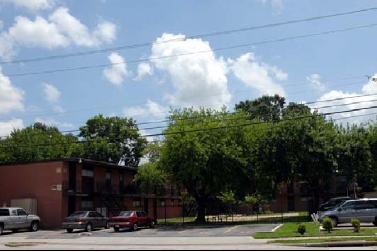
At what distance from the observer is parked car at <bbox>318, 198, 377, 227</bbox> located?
3092cm

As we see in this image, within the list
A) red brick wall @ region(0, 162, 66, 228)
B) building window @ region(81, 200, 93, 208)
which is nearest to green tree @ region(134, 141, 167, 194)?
building window @ region(81, 200, 93, 208)

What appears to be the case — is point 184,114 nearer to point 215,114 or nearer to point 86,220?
point 215,114

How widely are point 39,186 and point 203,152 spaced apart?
14.7m

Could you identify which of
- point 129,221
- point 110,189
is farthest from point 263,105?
point 129,221

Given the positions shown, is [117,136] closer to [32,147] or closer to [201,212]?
[32,147]

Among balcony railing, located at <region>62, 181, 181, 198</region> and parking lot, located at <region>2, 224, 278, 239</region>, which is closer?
parking lot, located at <region>2, 224, 278, 239</region>

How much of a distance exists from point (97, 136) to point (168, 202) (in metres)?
23.4

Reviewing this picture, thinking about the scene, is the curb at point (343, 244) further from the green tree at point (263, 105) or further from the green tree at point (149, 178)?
the green tree at point (263, 105)

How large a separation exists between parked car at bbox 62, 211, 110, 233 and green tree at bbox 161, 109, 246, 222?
28.8ft

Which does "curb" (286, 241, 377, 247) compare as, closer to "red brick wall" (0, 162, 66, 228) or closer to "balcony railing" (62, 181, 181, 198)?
"balcony railing" (62, 181, 181, 198)

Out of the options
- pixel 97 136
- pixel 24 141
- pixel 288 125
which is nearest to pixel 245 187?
pixel 288 125

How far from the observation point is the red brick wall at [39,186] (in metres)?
41.5

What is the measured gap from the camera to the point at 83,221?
115ft

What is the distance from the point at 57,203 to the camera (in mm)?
41344
